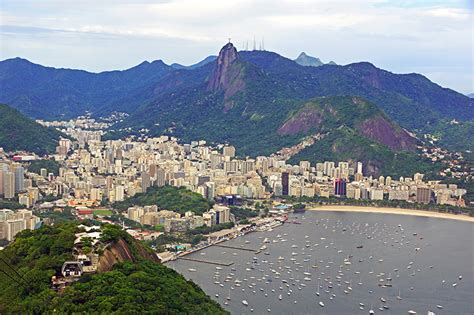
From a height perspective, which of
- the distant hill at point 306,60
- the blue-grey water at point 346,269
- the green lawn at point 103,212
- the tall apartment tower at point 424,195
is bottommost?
the blue-grey water at point 346,269

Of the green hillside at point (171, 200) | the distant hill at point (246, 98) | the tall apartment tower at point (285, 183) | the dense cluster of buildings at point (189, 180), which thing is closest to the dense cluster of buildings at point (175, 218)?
the dense cluster of buildings at point (189, 180)

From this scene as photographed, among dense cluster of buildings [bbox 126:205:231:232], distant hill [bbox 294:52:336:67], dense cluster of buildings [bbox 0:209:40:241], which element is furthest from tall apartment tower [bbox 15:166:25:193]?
distant hill [bbox 294:52:336:67]

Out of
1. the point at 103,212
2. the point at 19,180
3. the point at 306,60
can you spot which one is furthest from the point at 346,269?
the point at 306,60

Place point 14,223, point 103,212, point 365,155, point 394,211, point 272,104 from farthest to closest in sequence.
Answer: point 272,104, point 365,155, point 394,211, point 103,212, point 14,223

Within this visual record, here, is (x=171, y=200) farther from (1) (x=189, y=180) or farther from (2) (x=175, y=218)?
(1) (x=189, y=180)

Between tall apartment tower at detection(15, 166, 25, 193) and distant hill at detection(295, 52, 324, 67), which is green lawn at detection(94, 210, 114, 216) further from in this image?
distant hill at detection(295, 52, 324, 67)

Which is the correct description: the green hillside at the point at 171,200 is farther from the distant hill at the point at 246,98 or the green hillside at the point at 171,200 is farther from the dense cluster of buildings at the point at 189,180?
the distant hill at the point at 246,98
